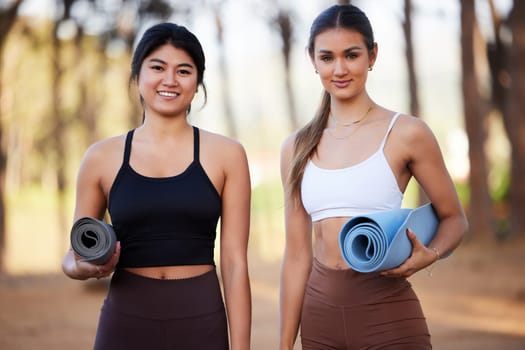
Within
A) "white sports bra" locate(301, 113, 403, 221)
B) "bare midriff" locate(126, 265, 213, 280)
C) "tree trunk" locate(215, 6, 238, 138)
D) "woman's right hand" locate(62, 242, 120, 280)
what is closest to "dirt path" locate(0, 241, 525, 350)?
"white sports bra" locate(301, 113, 403, 221)

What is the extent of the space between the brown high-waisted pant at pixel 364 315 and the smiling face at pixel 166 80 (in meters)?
0.89

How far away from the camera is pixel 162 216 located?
9.92 ft

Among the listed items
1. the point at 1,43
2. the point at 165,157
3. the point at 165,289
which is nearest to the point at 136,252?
the point at 165,289

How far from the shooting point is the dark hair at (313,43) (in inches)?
126

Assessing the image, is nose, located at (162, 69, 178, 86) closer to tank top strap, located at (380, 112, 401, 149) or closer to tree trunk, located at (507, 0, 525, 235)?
tank top strap, located at (380, 112, 401, 149)

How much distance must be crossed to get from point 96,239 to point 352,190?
0.99 metres

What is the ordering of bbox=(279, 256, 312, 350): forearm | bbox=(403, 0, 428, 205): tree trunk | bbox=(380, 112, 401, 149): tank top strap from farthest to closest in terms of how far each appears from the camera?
bbox=(403, 0, 428, 205): tree trunk, bbox=(279, 256, 312, 350): forearm, bbox=(380, 112, 401, 149): tank top strap

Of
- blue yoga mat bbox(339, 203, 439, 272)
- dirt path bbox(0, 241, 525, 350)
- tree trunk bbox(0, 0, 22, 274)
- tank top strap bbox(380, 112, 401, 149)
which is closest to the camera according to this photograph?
blue yoga mat bbox(339, 203, 439, 272)

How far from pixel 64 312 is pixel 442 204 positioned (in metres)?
10.1

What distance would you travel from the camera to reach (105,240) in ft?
8.99

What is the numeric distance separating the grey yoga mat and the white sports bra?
869mm

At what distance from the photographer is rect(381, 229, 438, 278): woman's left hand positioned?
277 cm

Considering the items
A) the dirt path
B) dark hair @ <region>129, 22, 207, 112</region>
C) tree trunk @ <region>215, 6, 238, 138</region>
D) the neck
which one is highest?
tree trunk @ <region>215, 6, 238, 138</region>

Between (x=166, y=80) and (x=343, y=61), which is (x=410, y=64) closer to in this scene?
(x=343, y=61)
